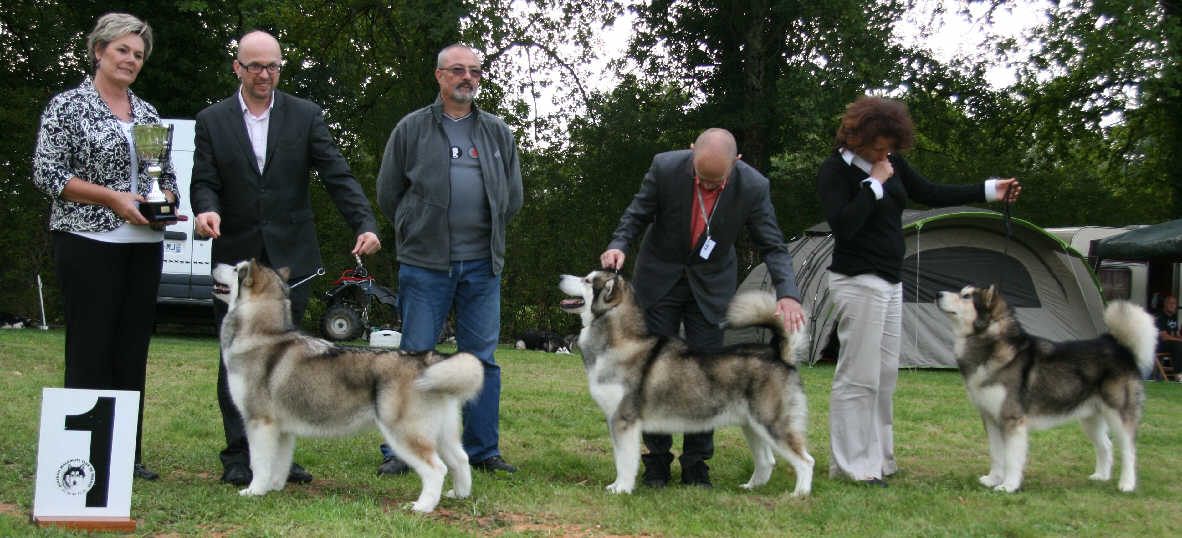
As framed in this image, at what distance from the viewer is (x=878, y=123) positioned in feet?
16.4

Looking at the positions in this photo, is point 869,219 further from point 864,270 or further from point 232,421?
point 232,421

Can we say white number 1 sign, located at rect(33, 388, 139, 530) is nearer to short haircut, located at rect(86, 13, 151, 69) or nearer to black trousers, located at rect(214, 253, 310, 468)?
black trousers, located at rect(214, 253, 310, 468)

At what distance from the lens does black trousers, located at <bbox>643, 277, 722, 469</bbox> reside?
5238mm

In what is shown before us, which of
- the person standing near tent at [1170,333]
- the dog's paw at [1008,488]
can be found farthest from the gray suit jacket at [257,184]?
the person standing near tent at [1170,333]

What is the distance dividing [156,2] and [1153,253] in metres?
19.3

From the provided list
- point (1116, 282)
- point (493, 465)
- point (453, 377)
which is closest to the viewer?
point (453, 377)

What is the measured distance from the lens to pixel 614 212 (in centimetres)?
1866

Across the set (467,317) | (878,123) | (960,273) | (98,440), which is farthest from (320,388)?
(960,273)

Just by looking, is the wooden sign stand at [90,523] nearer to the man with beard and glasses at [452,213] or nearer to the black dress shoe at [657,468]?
the man with beard and glasses at [452,213]

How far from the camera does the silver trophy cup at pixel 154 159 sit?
4.25 m

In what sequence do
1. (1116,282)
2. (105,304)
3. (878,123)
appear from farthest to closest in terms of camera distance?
1. (1116,282)
2. (878,123)
3. (105,304)

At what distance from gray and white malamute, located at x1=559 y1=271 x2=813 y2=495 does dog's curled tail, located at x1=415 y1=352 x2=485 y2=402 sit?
859 mm

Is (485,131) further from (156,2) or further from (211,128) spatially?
(156,2)

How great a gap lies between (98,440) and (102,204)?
44.9 inches
